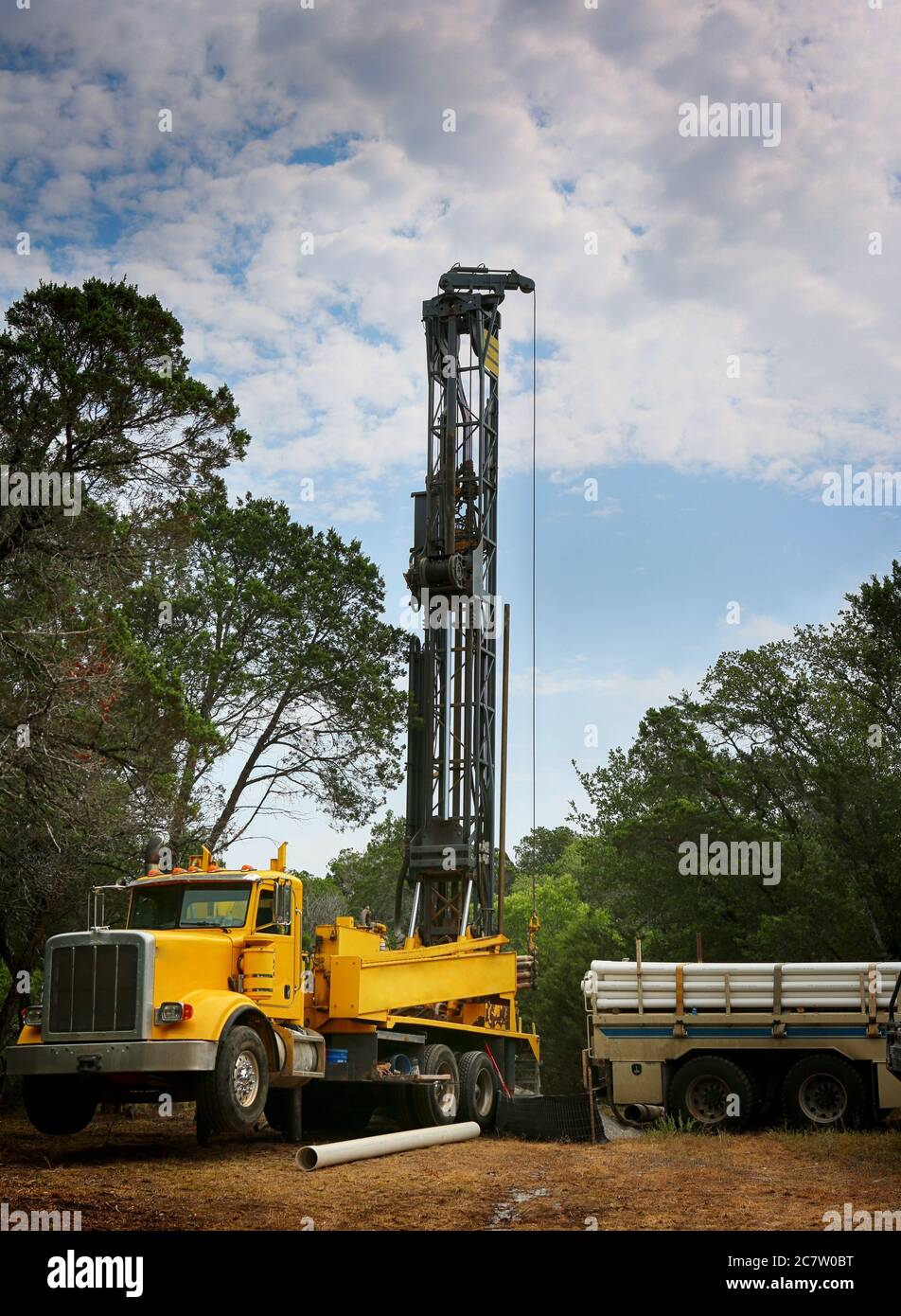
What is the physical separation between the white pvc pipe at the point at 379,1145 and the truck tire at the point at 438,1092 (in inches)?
12.1

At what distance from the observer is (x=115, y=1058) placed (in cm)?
1307

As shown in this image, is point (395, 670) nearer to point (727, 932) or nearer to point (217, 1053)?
point (727, 932)

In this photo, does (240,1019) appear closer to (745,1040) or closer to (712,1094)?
(712,1094)

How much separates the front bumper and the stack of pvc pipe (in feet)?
22.8

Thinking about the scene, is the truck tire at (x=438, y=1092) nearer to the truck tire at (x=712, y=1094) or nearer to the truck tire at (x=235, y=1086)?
the truck tire at (x=712, y=1094)

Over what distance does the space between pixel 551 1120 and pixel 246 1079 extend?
18.5 feet

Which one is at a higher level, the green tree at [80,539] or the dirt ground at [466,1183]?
the green tree at [80,539]

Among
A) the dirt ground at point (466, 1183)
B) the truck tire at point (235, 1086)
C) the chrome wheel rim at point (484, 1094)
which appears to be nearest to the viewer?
the dirt ground at point (466, 1183)

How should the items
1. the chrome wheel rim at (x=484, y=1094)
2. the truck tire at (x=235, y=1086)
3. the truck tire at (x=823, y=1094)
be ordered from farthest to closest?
the chrome wheel rim at (x=484, y=1094) → the truck tire at (x=823, y=1094) → the truck tire at (x=235, y=1086)

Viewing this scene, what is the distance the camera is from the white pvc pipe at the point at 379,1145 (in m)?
12.7

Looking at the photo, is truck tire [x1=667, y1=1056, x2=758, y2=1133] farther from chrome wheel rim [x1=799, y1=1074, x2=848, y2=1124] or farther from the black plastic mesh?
the black plastic mesh

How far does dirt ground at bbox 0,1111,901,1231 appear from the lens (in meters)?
9.67

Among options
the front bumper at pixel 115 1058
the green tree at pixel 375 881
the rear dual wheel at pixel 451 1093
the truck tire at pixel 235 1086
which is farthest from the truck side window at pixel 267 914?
the green tree at pixel 375 881
